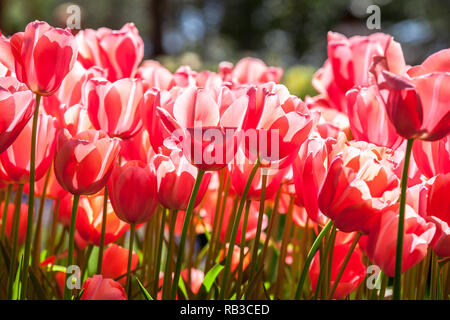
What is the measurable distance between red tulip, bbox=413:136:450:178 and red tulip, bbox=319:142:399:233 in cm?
6


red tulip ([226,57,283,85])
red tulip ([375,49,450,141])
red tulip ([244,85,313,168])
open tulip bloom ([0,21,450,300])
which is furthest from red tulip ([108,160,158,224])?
red tulip ([226,57,283,85])

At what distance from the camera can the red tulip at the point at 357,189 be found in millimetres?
428

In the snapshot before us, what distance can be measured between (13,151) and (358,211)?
308 millimetres

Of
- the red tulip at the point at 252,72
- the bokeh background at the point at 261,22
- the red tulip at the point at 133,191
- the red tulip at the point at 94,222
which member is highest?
the bokeh background at the point at 261,22

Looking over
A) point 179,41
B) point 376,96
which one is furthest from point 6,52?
point 179,41

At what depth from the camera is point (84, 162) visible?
468mm

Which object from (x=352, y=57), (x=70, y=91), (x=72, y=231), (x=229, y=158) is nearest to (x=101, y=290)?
(x=72, y=231)

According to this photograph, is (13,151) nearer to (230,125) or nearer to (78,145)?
(78,145)

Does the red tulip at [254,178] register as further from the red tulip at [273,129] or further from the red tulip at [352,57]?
the red tulip at [352,57]

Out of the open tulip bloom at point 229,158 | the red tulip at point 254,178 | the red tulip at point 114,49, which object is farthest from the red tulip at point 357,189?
the red tulip at point 114,49

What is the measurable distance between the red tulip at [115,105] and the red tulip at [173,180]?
0.09 meters

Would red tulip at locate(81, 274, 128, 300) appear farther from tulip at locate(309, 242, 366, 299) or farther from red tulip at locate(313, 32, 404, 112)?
red tulip at locate(313, 32, 404, 112)

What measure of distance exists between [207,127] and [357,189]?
119 mm

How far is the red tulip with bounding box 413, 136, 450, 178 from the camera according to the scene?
484 mm
